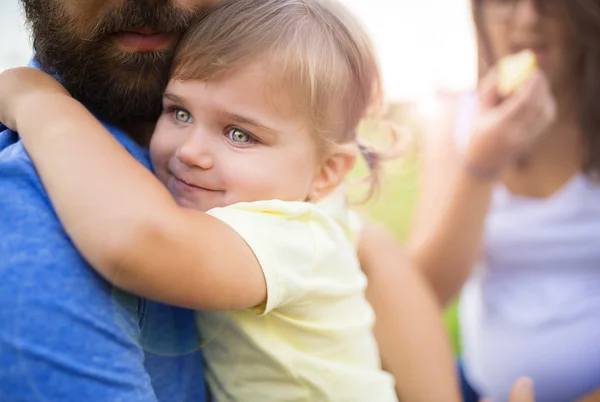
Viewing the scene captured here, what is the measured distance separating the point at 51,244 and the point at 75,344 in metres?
0.11

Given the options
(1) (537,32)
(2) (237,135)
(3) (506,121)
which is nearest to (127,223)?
(2) (237,135)

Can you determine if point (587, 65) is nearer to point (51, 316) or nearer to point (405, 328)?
point (405, 328)

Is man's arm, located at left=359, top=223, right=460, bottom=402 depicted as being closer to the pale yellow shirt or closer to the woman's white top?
the pale yellow shirt

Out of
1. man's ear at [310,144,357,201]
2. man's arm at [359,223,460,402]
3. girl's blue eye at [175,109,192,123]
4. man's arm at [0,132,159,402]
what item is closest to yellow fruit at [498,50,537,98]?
man's arm at [359,223,460,402]

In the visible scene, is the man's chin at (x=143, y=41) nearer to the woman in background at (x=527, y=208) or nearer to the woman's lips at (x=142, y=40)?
the woman's lips at (x=142, y=40)

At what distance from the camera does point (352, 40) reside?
1.01 m

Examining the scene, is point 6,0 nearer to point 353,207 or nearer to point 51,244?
point 51,244

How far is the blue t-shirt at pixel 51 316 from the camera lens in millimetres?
722

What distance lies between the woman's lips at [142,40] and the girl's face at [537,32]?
1301mm

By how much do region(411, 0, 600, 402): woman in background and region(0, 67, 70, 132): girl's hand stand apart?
1.23 meters

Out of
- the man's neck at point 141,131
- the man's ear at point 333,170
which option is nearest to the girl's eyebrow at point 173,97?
the man's neck at point 141,131

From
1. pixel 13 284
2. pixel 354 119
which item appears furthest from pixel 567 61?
pixel 13 284

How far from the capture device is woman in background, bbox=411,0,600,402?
1858mm

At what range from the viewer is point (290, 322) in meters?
0.92
